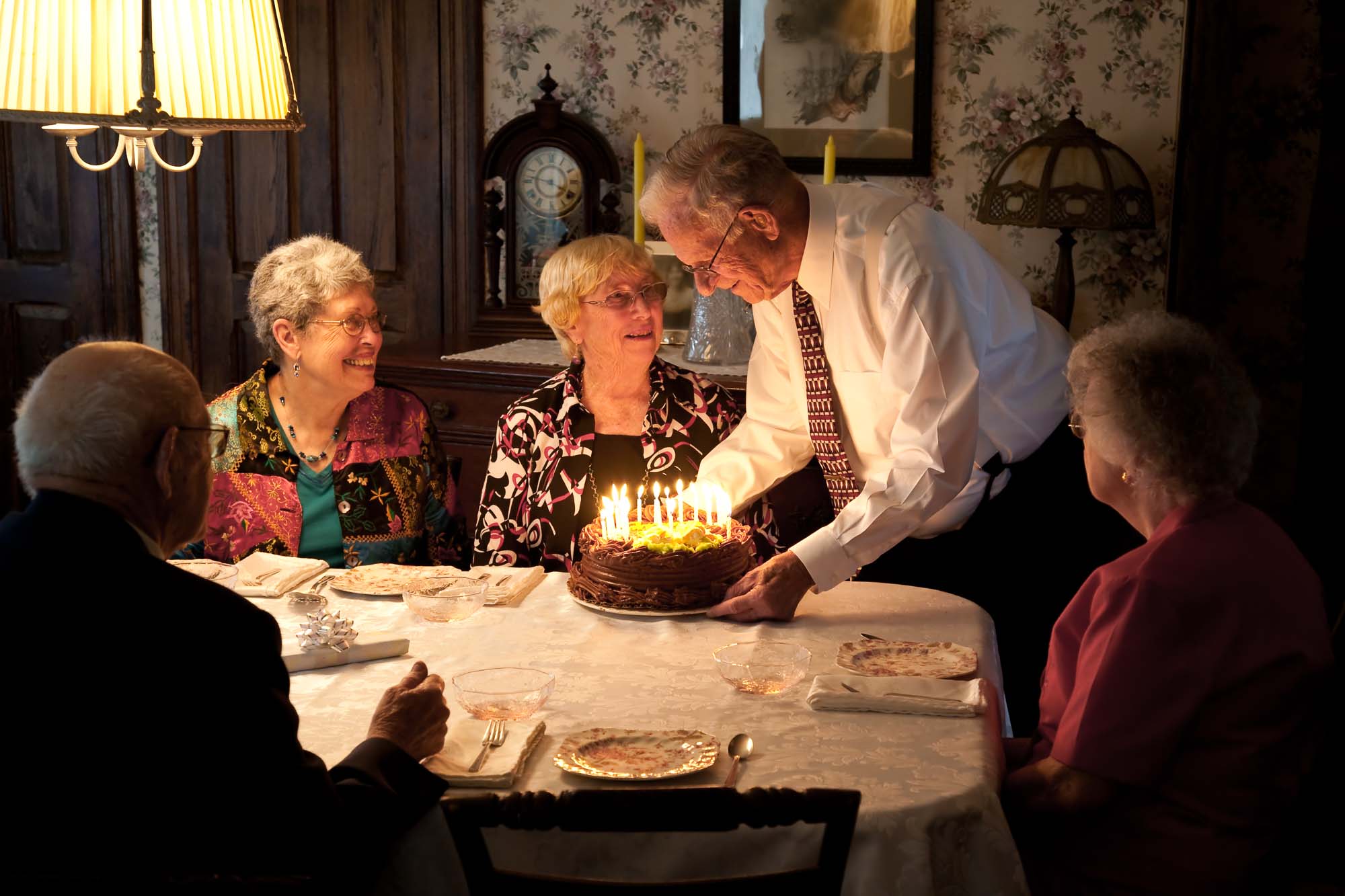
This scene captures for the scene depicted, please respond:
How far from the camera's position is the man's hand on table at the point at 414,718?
1.56 meters

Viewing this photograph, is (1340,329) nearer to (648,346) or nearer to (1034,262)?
(1034,262)

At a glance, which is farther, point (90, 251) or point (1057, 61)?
point (90, 251)

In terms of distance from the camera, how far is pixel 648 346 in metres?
2.86

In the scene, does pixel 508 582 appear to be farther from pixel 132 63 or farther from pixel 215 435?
pixel 132 63

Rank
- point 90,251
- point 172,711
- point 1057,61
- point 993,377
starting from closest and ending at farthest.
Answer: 1. point 172,711
2. point 993,377
3. point 1057,61
4. point 90,251

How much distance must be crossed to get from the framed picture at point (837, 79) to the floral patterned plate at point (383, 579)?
82.0 inches

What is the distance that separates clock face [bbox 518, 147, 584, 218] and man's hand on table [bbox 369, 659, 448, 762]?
2.72m

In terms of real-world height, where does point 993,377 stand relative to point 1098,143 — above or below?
below

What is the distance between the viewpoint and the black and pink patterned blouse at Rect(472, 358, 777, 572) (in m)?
2.82

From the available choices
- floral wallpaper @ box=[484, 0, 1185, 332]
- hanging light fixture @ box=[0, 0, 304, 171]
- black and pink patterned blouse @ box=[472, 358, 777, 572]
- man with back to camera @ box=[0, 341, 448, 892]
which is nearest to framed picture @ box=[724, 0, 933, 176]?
floral wallpaper @ box=[484, 0, 1185, 332]

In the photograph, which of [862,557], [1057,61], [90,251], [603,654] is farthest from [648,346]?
[90,251]

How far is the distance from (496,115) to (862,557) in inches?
101

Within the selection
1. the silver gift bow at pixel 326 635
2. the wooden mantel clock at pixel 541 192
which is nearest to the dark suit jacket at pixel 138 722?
the silver gift bow at pixel 326 635

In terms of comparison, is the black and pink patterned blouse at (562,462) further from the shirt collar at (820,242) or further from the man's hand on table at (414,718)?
the man's hand on table at (414,718)
